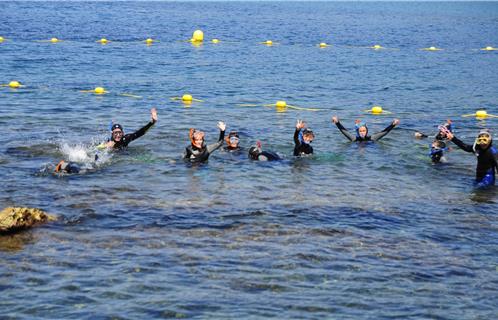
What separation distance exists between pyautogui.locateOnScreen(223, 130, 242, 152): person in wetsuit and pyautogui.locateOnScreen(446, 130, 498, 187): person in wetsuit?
6.35 meters

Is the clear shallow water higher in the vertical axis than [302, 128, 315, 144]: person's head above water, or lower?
lower

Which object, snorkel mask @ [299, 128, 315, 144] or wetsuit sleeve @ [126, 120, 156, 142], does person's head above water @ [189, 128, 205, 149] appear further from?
snorkel mask @ [299, 128, 315, 144]

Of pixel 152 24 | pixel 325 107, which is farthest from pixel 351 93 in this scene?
pixel 152 24

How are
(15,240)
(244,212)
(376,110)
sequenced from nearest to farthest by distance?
(15,240), (244,212), (376,110)

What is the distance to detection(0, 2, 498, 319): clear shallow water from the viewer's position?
11.8m

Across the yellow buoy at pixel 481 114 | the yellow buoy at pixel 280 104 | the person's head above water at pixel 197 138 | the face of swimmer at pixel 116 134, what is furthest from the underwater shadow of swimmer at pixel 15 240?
the yellow buoy at pixel 481 114

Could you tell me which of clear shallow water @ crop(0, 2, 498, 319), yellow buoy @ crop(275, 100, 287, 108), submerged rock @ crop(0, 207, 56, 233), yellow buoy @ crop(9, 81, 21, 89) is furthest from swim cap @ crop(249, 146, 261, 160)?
yellow buoy @ crop(9, 81, 21, 89)

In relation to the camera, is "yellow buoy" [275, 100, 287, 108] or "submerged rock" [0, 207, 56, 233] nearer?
"submerged rock" [0, 207, 56, 233]

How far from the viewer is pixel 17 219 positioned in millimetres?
14125

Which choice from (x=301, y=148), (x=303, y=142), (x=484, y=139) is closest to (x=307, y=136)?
(x=303, y=142)

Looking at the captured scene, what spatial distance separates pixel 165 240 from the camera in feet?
46.3

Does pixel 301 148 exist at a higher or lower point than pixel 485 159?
lower

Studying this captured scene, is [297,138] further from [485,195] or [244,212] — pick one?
[485,195]

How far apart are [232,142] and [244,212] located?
19.3 feet
